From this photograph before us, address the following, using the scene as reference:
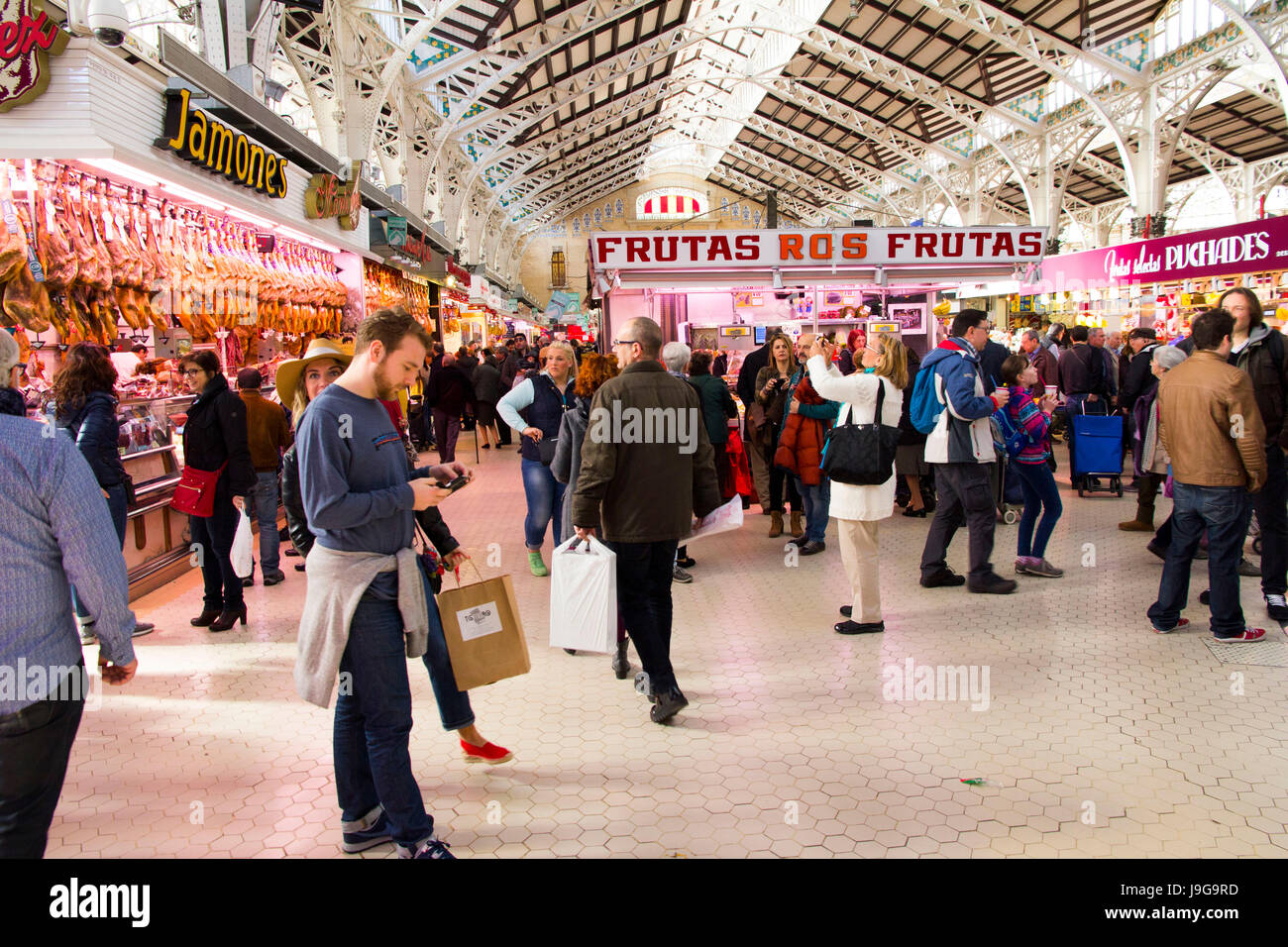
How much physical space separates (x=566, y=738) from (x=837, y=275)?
6.53m

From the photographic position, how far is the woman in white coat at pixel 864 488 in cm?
434

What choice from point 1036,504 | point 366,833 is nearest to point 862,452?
point 1036,504

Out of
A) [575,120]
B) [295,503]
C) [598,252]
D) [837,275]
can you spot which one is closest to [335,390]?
[295,503]

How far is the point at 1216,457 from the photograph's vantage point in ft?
13.0

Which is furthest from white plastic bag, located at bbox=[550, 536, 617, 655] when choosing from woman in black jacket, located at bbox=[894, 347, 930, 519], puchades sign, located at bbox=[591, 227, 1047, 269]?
puchades sign, located at bbox=[591, 227, 1047, 269]

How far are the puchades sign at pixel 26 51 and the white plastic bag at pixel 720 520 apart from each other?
4569 mm

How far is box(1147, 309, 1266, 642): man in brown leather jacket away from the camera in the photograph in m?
3.90

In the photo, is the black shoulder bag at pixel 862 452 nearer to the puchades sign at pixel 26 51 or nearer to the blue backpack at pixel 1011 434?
the blue backpack at pixel 1011 434

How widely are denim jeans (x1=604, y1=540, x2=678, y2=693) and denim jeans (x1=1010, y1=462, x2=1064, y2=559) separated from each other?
9.98ft

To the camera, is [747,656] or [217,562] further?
[217,562]

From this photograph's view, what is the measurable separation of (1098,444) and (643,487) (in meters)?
6.23

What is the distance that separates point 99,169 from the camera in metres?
5.71

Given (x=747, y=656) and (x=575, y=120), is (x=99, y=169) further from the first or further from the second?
(x=575, y=120)

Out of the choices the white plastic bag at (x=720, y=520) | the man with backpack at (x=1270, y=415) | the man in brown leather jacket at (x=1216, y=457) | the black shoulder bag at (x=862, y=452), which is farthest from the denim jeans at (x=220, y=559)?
the man with backpack at (x=1270, y=415)
